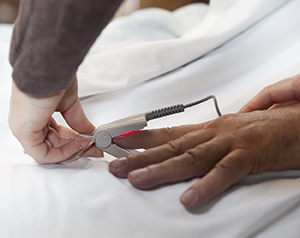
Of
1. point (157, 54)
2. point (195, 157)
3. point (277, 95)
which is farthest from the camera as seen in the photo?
point (157, 54)

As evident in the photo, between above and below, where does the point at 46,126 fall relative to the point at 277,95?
below

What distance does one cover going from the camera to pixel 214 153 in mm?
489

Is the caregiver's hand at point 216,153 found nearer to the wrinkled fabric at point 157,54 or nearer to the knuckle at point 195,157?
the knuckle at point 195,157

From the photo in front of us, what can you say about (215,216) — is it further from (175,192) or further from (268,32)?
(268,32)

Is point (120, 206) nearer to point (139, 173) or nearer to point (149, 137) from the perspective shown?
point (139, 173)

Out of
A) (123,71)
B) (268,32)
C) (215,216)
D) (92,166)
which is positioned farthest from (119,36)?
(215,216)

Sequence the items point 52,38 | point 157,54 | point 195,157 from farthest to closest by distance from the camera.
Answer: point 157,54 → point 195,157 → point 52,38

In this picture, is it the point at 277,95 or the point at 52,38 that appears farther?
the point at 277,95

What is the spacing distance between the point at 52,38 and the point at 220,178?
289mm

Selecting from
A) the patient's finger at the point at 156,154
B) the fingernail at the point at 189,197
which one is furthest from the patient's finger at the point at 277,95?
the fingernail at the point at 189,197

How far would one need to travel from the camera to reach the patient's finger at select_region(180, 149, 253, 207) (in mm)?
423

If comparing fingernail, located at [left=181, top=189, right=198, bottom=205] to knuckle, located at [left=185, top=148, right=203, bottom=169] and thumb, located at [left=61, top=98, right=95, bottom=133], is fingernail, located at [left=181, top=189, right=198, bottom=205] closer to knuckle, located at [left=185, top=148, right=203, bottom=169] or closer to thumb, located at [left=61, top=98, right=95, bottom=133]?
knuckle, located at [left=185, top=148, right=203, bottom=169]

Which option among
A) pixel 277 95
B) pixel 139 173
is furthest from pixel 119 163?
pixel 277 95

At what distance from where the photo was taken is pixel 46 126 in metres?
0.52
